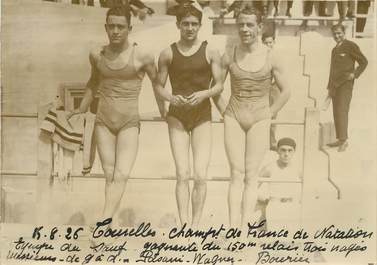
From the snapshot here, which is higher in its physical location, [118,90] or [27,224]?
[118,90]

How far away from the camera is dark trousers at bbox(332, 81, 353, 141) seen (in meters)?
2.05

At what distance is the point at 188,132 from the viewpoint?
2.06 metres

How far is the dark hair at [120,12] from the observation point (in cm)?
204

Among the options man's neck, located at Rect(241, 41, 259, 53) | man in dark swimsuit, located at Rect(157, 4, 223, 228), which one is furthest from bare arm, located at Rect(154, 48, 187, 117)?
man's neck, located at Rect(241, 41, 259, 53)

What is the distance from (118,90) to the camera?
2062 millimetres

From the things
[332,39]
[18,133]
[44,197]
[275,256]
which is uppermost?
[332,39]

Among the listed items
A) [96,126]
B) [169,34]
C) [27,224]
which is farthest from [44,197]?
[169,34]

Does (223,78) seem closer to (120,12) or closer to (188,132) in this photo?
(188,132)

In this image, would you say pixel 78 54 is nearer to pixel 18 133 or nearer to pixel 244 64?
pixel 18 133

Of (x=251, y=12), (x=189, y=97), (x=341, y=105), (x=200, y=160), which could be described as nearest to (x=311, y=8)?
(x=251, y=12)

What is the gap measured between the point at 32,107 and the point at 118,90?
0.90 feet

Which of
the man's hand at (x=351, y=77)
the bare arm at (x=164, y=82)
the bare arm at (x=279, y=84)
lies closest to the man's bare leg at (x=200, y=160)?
the bare arm at (x=164, y=82)
